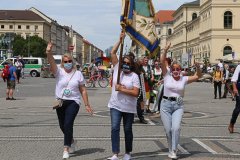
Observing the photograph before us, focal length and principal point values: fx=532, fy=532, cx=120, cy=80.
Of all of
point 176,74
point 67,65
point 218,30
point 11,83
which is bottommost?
point 11,83

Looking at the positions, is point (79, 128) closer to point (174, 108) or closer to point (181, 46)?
point (174, 108)

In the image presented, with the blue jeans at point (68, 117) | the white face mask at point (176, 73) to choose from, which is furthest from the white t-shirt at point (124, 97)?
the white face mask at point (176, 73)

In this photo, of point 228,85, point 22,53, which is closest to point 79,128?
point 228,85

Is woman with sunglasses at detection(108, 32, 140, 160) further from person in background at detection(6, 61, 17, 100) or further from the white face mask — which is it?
person in background at detection(6, 61, 17, 100)

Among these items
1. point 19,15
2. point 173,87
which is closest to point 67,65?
point 173,87

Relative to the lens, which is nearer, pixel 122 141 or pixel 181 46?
pixel 122 141

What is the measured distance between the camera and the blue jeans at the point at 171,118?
349 inches

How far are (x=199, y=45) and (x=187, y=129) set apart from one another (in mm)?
105635

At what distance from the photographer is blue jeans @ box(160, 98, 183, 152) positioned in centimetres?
887

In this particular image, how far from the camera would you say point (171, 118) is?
9055 millimetres

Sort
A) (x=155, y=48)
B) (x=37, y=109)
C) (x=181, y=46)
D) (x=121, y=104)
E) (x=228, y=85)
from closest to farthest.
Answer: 1. (x=121, y=104)
2. (x=155, y=48)
3. (x=37, y=109)
4. (x=228, y=85)
5. (x=181, y=46)

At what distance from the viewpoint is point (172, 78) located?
9.12m

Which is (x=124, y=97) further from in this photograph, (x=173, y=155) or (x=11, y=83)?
→ (x=11, y=83)

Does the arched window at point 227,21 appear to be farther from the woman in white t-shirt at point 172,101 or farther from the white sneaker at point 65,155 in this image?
the white sneaker at point 65,155
